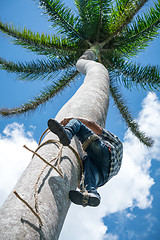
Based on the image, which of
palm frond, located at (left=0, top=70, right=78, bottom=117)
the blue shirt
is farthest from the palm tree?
the blue shirt

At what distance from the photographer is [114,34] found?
Answer: 6.95 metres

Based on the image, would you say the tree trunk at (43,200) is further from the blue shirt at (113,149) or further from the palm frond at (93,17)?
the palm frond at (93,17)

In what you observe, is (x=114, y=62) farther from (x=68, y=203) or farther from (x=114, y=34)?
(x=68, y=203)

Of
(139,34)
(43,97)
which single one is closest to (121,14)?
(139,34)

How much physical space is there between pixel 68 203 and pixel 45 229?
1.31ft

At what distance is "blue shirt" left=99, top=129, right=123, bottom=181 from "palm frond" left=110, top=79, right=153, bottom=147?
607 cm

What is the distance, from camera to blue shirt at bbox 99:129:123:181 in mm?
2367

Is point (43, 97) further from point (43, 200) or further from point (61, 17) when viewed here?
point (43, 200)

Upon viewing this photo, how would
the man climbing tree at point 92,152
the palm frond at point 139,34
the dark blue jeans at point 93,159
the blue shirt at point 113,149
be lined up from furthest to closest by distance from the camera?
the palm frond at point 139,34 < the blue shirt at point 113,149 < the dark blue jeans at point 93,159 < the man climbing tree at point 92,152

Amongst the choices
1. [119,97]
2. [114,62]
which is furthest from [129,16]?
[119,97]

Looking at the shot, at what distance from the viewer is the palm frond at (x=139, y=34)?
638 cm

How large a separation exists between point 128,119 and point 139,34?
3.06 metres

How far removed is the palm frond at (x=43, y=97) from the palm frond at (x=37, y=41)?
1.06 metres

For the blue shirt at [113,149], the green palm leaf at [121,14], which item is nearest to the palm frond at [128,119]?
the green palm leaf at [121,14]
